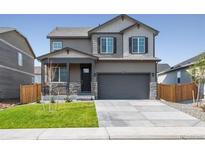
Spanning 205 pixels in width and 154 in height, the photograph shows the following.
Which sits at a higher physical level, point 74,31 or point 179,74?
point 74,31

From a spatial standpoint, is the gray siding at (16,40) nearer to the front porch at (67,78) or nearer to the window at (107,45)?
the front porch at (67,78)

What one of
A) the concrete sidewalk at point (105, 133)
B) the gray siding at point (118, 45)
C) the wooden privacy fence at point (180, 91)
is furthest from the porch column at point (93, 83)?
the concrete sidewalk at point (105, 133)

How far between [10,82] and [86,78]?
8.26 m

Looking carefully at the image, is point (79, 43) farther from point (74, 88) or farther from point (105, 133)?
point (105, 133)

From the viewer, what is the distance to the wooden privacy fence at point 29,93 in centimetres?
2222

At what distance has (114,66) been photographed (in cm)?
2420

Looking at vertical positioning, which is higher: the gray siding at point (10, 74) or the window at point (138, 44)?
the window at point (138, 44)

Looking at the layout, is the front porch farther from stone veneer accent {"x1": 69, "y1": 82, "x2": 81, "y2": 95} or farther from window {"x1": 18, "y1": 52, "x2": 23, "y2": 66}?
window {"x1": 18, "y1": 52, "x2": 23, "y2": 66}

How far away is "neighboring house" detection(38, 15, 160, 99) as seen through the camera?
23.6m

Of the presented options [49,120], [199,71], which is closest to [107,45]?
[199,71]

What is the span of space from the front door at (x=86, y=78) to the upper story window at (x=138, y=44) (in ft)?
14.1

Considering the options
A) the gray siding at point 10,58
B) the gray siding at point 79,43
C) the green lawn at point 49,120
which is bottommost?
the green lawn at point 49,120

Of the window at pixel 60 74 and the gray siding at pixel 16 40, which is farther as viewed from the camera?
the gray siding at pixel 16 40
